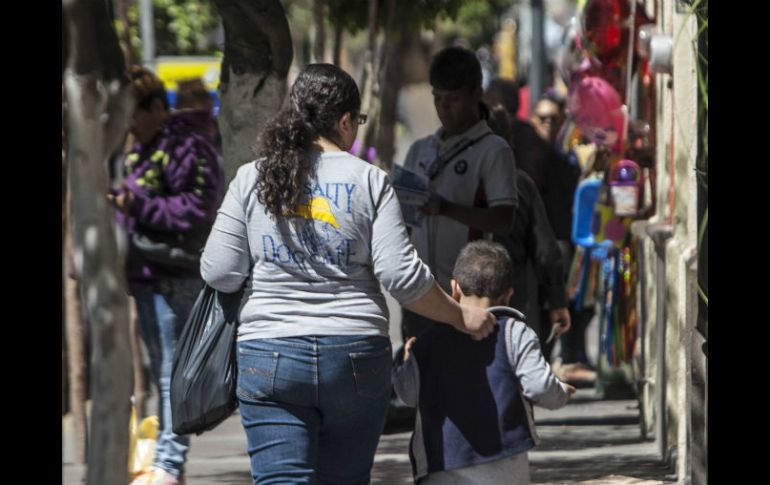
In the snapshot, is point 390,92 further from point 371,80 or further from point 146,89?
point 146,89

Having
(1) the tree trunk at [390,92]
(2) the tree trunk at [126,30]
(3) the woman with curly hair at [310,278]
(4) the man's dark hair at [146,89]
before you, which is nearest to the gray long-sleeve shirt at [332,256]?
(3) the woman with curly hair at [310,278]

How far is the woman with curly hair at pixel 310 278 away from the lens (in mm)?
4562

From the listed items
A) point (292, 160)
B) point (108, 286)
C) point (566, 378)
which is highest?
point (292, 160)

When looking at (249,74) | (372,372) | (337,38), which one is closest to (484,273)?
(372,372)

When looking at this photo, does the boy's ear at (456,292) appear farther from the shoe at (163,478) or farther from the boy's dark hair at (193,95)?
the boy's dark hair at (193,95)

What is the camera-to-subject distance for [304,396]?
456cm

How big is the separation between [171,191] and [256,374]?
8.15ft

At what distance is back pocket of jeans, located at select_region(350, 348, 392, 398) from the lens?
460cm

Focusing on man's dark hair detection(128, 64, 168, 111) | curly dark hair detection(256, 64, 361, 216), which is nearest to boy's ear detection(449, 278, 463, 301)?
curly dark hair detection(256, 64, 361, 216)

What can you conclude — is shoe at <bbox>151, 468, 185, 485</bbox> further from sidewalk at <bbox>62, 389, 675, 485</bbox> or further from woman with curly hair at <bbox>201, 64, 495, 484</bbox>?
woman with curly hair at <bbox>201, 64, 495, 484</bbox>
